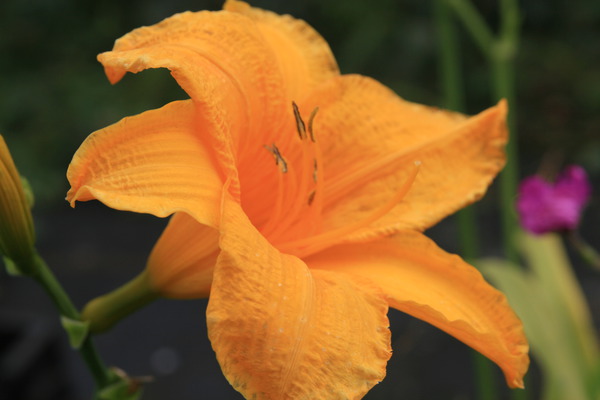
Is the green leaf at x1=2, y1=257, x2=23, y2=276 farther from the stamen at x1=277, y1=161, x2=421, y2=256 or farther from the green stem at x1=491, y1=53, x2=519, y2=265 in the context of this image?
the green stem at x1=491, y1=53, x2=519, y2=265

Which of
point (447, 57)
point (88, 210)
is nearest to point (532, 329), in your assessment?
point (447, 57)

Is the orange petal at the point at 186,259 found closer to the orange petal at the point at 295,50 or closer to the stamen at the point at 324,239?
the stamen at the point at 324,239

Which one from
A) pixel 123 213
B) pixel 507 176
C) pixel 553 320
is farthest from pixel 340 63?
pixel 553 320

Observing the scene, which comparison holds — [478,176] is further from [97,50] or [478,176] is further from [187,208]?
[97,50]

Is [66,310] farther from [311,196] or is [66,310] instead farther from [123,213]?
[123,213]

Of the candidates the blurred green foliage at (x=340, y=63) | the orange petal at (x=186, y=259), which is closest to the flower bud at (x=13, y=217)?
the orange petal at (x=186, y=259)

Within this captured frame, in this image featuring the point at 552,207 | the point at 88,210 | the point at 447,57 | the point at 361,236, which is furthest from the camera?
the point at 88,210
